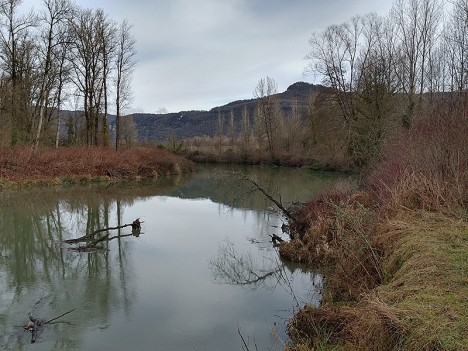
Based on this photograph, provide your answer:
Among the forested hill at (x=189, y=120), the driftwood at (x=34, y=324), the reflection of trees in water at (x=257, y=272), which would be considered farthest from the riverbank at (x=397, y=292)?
the forested hill at (x=189, y=120)

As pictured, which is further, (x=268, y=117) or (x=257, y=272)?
(x=268, y=117)

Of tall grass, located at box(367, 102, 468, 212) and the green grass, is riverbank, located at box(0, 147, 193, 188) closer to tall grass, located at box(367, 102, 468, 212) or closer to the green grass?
tall grass, located at box(367, 102, 468, 212)

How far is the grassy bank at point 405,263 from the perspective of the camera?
3.72 m

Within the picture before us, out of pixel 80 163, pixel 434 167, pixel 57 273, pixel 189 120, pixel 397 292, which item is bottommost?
pixel 57 273

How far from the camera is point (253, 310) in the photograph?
651 centimetres

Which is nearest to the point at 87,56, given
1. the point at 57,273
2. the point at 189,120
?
the point at 57,273

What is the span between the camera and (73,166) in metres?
23.0

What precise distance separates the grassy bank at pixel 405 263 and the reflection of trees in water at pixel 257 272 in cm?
44

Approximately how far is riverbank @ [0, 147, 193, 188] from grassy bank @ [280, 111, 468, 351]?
50.5 feet

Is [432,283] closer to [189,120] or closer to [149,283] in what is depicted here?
[149,283]

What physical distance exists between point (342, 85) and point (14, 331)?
2888 centimetres

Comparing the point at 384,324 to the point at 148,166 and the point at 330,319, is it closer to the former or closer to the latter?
the point at 330,319

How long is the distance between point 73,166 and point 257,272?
1747 centimetres

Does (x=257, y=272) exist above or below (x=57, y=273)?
below
